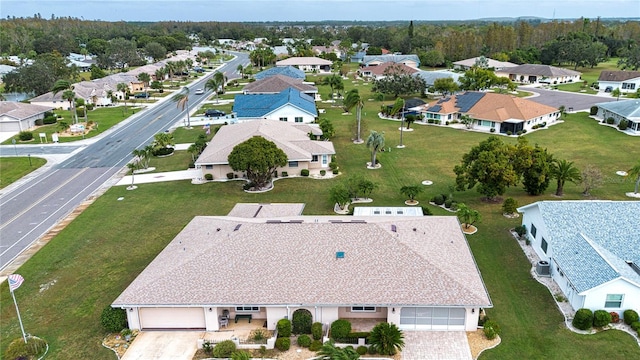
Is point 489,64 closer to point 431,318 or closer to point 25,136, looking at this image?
point 25,136

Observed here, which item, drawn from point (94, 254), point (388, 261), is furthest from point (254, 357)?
point (94, 254)

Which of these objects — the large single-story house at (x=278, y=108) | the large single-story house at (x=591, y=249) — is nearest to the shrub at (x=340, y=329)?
the large single-story house at (x=591, y=249)

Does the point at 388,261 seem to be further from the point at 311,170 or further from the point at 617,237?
the point at 311,170

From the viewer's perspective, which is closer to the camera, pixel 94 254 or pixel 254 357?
pixel 254 357

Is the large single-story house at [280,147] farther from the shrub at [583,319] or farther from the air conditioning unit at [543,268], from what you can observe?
the shrub at [583,319]

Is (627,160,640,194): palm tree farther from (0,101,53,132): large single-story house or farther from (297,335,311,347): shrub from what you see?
(0,101,53,132): large single-story house

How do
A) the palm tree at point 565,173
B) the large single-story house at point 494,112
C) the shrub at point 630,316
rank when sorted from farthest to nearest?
the large single-story house at point 494,112 < the palm tree at point 565,173 < the shrub at point 630,316
